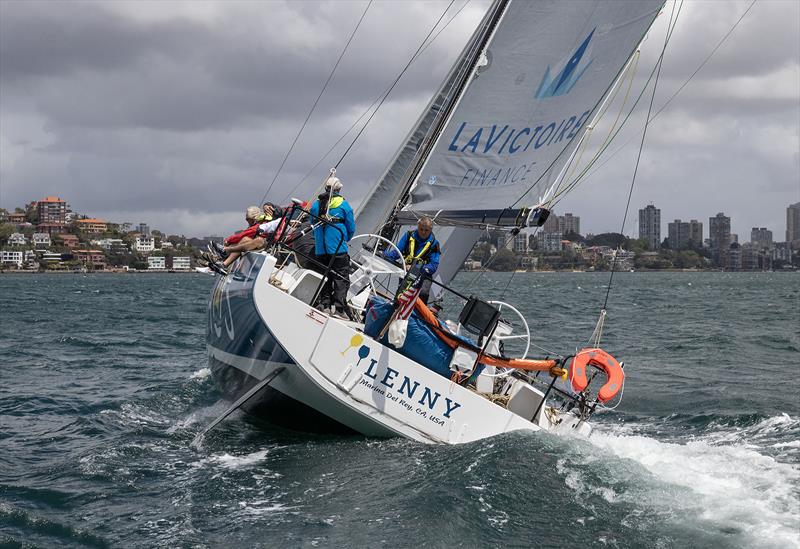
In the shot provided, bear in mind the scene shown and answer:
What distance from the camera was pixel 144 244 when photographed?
168 m

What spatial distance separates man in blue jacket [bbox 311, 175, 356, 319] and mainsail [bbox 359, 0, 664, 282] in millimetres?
1082

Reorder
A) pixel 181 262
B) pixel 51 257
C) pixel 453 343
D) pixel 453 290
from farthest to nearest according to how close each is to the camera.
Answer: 1. pixel 181 262
2. pixel 51 257
3. pixel 453 290
4. pixel 453 343

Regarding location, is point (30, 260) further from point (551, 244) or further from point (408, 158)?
point (408, 158)

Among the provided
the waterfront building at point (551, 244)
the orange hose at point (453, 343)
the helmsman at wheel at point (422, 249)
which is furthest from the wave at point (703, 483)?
the waterfront building at point (551, 244)

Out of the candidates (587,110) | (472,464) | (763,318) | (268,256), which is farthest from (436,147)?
(763,318)

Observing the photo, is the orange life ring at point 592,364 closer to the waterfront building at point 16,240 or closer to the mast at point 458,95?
the mast at point 458,95

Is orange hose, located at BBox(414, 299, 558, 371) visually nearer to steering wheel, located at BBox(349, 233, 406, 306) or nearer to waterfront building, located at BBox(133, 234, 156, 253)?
steering wheel, located at BBox(349, 233, 406, 306)

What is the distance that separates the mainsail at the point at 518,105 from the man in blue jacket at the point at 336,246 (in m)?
1.08

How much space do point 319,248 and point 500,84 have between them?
2.12 meters

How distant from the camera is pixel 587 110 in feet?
27.6

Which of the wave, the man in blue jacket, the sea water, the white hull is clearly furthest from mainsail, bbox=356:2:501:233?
the wave

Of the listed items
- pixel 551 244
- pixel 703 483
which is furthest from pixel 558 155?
pixel 551 244

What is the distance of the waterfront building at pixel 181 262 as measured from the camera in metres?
154

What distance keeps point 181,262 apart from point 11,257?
27.0 meters
